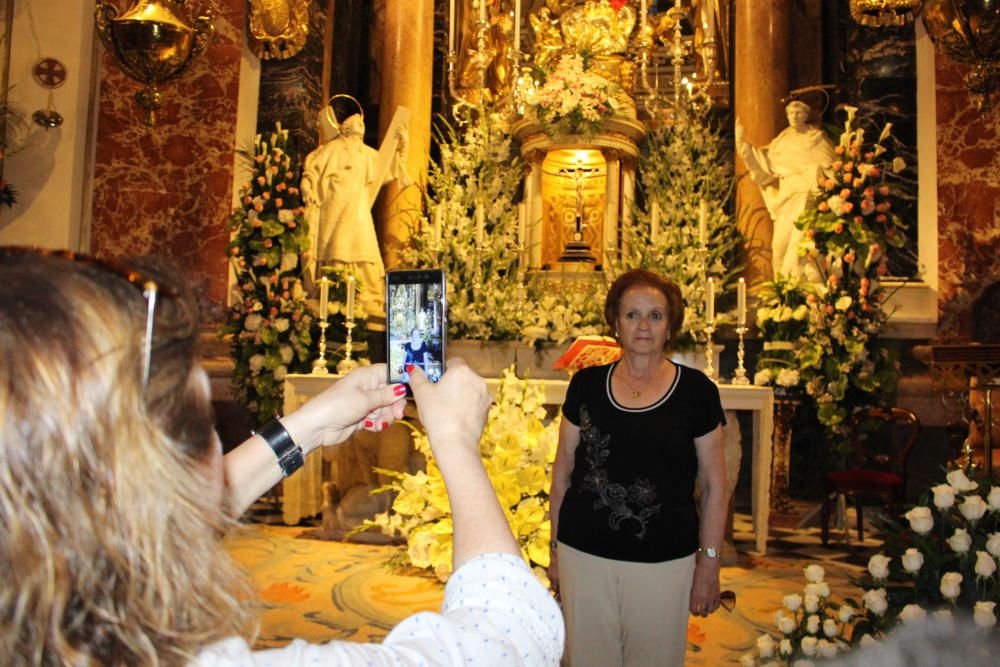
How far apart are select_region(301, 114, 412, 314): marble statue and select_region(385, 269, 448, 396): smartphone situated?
6417 millimetres

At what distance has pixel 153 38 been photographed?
220 inches

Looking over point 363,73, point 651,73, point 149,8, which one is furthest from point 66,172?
point 651,73

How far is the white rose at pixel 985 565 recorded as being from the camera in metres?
1.73

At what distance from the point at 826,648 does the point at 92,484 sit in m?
1.86

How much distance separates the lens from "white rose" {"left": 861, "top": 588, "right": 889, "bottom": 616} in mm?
1892

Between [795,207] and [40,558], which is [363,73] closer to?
[795,207]

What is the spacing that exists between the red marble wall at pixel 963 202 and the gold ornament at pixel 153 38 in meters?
7.04

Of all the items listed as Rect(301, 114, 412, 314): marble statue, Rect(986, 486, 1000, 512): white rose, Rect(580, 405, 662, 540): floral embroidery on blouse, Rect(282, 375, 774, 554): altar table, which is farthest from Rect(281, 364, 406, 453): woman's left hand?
Rect(301, 114, 412, 314): marble statue

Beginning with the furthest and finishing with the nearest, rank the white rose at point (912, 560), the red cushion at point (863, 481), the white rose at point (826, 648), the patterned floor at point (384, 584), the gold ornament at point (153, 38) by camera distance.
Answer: the red cushion at point (863, 481)
the gold ornament at point (153, 38)
the patterned floor at point (384, 584)
the white rose at point (826, 648)
the white rose at point (912, 560)

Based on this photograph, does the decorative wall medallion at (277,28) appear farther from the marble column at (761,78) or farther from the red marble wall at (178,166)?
the marble column at (761,78)

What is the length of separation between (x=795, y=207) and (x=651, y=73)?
3.35 m

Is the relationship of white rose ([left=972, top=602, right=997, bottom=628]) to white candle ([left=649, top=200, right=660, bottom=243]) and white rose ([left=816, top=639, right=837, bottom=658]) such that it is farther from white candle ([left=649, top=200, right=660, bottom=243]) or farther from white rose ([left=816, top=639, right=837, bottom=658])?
white candle ([left=649, top=200, right=660, bottom=243])

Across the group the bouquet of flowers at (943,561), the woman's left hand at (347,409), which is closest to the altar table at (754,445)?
the bouquet of flowers at (943,561)

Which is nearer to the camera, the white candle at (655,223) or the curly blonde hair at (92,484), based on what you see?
the curly blonde hair at (92,484)
